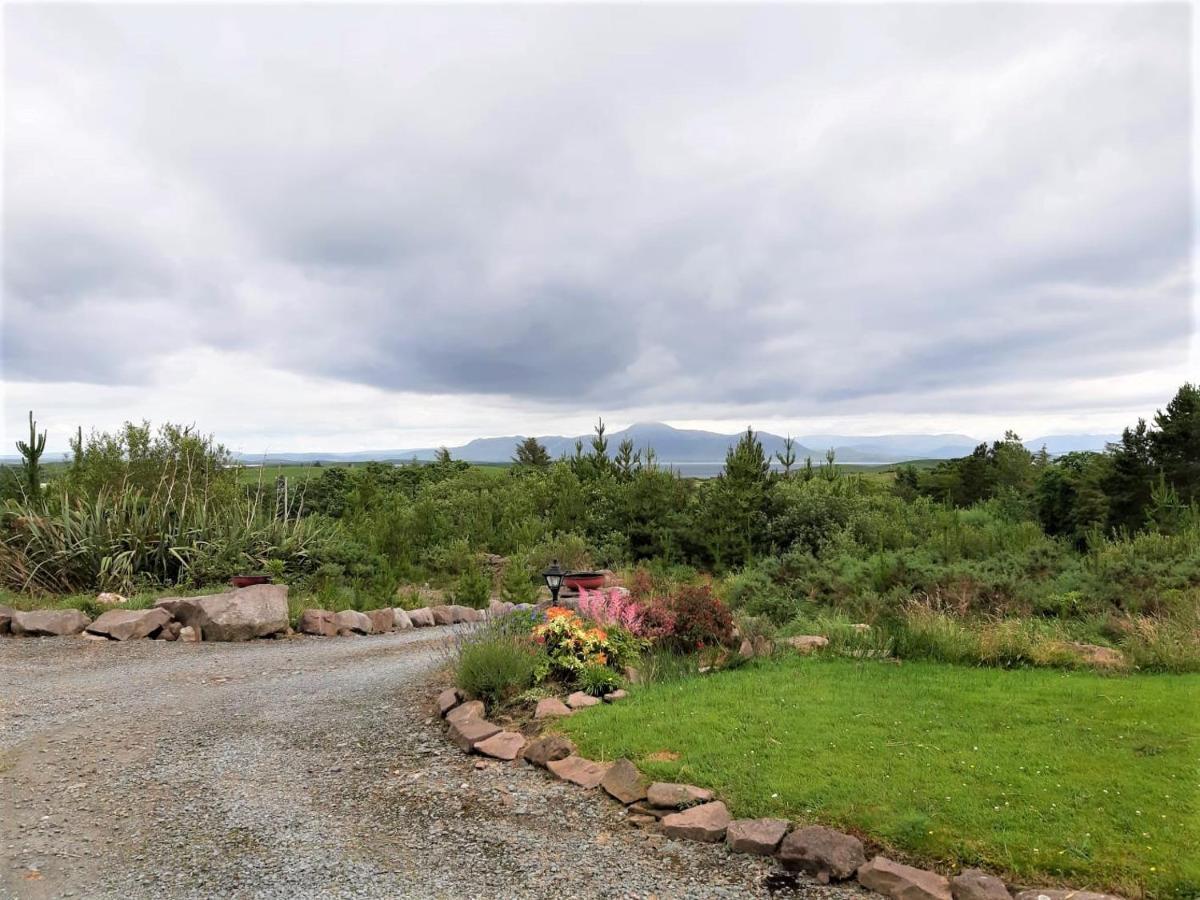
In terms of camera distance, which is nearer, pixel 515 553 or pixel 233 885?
pixel 233 885

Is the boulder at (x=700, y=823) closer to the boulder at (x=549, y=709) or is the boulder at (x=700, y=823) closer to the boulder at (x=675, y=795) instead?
the boulder at (x=675, y=795)

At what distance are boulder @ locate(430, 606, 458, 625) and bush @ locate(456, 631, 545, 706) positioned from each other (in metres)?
4.39

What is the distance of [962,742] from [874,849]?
1.34 meters

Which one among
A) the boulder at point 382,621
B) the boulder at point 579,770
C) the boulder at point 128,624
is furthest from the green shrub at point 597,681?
the boulder at point 128,624

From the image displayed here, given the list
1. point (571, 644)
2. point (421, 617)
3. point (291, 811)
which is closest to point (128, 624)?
point (421, 617)

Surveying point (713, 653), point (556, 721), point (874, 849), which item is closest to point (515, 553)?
point (713, 653)

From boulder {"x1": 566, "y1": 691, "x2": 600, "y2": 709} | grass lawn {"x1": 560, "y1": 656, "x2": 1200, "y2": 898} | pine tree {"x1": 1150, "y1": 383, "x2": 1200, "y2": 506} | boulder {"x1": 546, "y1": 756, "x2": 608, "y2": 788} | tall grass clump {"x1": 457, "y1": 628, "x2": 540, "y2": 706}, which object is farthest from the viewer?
pine tree {"x1": 1150, "y1": 383, "x2": 1200, "y2": 506}

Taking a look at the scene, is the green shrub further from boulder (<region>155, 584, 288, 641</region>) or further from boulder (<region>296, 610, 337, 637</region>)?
boulder (<region>155, 584, 288, 641</region>)

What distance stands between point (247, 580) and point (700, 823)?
8.50 metres

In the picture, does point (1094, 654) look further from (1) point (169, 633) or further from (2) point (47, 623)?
(2) point (47, 623)

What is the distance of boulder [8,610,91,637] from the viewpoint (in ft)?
27.3

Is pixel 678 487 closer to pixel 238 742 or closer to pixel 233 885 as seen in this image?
pixel 238 742

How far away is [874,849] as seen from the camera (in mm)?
3275

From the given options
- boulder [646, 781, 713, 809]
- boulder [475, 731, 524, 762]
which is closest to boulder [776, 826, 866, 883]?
boulder [646, 781, 713, 809]
